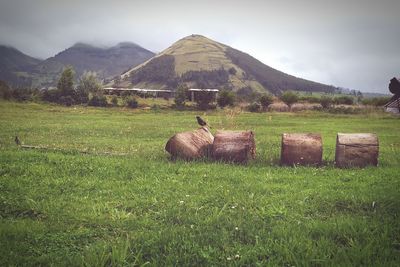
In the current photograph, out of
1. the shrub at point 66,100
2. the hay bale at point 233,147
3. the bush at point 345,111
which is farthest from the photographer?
the shrub at point 66,100

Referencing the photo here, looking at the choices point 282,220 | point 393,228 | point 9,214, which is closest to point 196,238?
point 282,220

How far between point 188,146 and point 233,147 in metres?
1.94

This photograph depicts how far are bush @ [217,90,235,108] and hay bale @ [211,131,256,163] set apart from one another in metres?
73.0

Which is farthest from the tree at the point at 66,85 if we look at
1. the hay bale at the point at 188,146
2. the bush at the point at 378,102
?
the hay bale at the point at 188,146

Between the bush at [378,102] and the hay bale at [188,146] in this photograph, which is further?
the bush at [378,102]

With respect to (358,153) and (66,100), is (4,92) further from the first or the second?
(358,153)

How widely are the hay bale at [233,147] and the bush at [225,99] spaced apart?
7305 cm

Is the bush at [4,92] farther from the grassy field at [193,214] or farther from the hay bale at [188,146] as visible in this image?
the grassy field at [193,214]

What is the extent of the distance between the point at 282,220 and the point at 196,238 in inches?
87.3

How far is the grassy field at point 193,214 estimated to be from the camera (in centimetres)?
696

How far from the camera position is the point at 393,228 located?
7961 mm

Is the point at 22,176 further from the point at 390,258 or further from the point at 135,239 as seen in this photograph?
the point at 390,258

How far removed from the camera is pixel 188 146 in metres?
16.5

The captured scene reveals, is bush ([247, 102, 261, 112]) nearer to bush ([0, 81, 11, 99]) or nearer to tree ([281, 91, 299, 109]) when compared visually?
tree ([281, 91, 299, 109])
